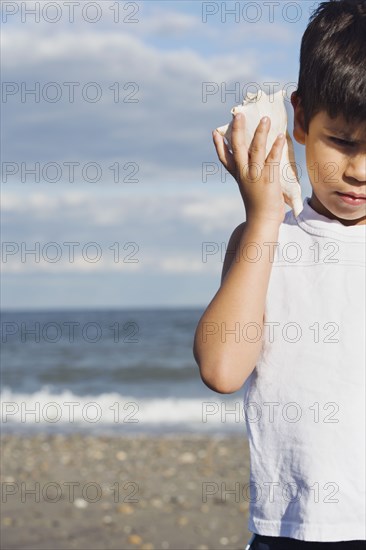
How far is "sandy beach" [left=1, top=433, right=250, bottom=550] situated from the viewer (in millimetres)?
6168

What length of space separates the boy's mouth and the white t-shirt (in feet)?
0.32

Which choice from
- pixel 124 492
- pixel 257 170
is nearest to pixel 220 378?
pixel 257 170

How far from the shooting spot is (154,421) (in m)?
14.3

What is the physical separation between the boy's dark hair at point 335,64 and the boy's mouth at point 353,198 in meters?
0.15

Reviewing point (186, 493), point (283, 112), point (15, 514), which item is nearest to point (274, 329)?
point (283, 112)

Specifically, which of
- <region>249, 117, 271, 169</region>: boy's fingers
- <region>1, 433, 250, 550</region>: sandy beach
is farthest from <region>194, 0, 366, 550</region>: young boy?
<region>1, 433, 250, 550</region>: sandy beach

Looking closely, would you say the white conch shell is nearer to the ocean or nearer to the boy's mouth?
the boy's mouth

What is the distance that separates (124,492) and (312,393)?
6236 millimetres

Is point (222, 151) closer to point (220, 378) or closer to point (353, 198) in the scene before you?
point (353, 198)

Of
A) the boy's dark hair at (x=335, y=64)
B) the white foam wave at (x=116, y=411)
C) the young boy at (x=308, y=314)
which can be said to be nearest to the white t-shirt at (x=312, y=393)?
the young boy at (x=308, y=314)

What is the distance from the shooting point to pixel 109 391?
18719 mm

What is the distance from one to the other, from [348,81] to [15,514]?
5.56 m

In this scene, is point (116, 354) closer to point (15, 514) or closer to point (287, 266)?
point (15, 514)

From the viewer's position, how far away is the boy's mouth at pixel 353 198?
185 cm
